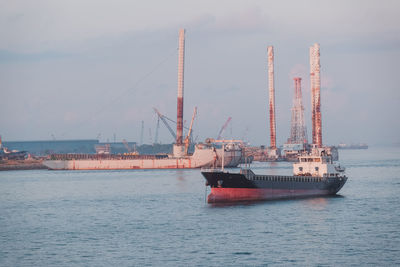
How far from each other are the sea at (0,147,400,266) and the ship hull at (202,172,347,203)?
1.44 meters

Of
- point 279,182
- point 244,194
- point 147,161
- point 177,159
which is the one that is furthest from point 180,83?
point 244,194

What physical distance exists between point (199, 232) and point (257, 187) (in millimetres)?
20238

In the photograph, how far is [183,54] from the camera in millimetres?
165500

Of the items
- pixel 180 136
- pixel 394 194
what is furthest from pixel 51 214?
pixel 180 136

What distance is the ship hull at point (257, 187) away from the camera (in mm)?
67125

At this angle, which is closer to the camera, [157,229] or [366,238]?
[366,238]

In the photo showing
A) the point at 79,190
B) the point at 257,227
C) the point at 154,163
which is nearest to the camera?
the point at 257,227

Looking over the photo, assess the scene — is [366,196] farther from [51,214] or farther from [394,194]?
[51,214]

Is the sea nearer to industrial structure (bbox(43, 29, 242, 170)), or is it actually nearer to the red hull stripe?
the red hull stripe

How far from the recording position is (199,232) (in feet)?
163

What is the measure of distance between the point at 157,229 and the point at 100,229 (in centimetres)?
527

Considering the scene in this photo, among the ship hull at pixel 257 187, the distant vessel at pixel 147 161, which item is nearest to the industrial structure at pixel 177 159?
the distant vessel at pixel 147 161

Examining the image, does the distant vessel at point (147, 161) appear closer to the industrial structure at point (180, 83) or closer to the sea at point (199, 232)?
the industrial structure at point (180, 83)

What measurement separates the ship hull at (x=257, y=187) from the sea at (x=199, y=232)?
1.44 m
